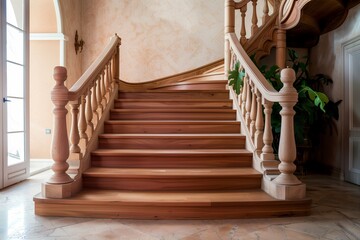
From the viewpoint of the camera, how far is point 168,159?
2740mm

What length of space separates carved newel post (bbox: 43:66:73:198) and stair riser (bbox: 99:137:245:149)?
801 millimetres

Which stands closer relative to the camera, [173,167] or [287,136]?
[287,136]

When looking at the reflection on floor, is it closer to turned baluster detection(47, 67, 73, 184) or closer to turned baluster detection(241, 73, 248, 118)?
turned baluster detection(47, 67, 73, 184)

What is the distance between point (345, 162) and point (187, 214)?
2451mm

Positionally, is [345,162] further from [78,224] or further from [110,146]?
[78,224]

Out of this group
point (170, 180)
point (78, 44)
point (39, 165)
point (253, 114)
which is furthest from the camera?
point (78, 44)

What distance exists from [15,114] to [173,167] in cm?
199

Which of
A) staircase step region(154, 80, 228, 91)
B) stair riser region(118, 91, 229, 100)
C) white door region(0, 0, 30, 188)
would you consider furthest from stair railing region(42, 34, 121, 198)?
staircase step region(154, 80, 228, 91)

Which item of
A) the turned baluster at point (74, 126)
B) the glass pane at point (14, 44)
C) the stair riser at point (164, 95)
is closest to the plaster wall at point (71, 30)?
the glass pane at point (14, 44)

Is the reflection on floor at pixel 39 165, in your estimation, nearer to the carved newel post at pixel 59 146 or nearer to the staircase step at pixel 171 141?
the staircase step at pixel 171 141

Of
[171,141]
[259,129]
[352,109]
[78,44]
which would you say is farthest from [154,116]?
[78,44]

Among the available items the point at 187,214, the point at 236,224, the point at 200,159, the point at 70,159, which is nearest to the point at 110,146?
the point at 70,159

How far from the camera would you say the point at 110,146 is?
303 centimetres

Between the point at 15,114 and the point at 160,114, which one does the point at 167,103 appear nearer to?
the point at 160,114
